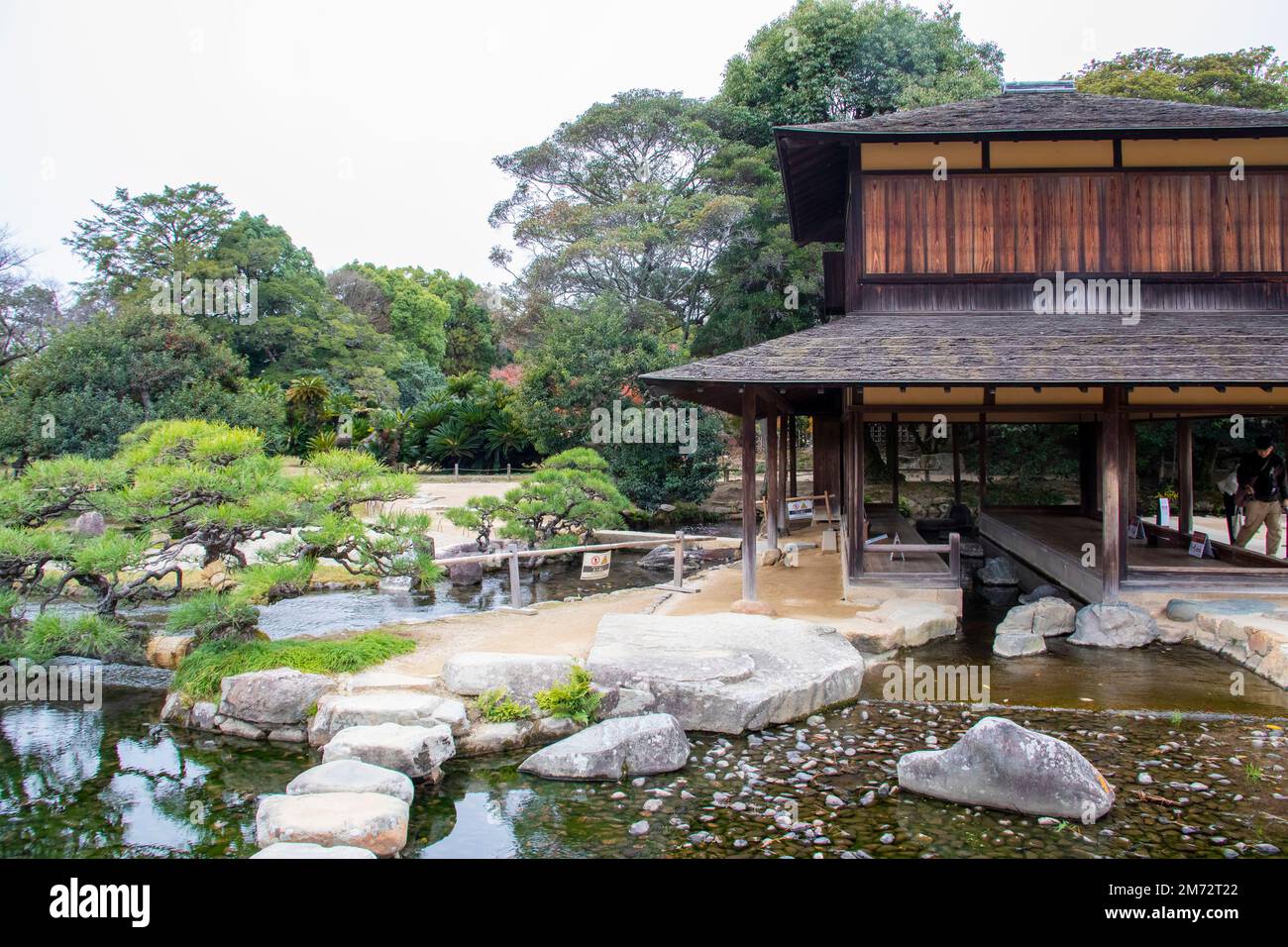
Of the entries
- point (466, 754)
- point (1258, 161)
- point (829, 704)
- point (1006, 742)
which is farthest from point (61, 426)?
point (1258, 161)

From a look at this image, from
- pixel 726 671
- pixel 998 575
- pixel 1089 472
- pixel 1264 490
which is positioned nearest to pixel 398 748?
pixel 726 671

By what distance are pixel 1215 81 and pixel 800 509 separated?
1762 centimetres

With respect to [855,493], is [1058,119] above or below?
above

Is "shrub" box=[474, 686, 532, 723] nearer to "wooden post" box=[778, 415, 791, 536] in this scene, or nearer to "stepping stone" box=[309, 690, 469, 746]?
"stepping stone" box=[309, 690, 469, 746]

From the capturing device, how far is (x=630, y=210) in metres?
28.9

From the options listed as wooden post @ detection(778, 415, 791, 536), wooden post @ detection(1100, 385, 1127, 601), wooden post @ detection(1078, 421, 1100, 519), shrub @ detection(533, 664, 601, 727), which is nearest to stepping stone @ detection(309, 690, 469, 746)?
shrub @ detection(533, 664, 601, 727)

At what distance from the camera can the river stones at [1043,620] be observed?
9.50 m

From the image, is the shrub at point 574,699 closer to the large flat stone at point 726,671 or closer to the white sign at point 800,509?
the large flat stone at point 726,671

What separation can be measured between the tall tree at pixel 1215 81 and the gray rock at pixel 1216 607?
61.4ft

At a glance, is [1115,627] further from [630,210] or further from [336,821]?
[630,210]

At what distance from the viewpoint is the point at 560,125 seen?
107 feet

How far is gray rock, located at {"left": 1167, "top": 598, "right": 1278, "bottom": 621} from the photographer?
905 cm

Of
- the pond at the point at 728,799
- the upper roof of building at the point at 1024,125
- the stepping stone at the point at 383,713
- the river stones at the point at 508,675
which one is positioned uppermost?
the upper roof of building at the point at 1024,125

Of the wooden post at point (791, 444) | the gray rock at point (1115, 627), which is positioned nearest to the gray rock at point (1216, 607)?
the gray rock at point (1115, 627)
